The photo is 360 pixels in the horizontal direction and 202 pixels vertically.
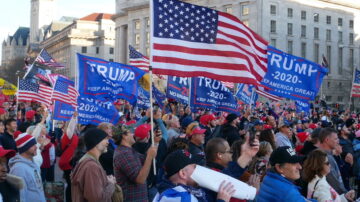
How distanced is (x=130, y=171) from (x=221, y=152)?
116 centimetres

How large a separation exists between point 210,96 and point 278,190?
882cm

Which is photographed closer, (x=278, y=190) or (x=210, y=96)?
(x=278, y=190)

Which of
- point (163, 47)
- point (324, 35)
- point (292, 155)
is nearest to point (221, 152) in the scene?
point (292, 155)

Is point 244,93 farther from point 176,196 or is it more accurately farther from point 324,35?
point 324,35

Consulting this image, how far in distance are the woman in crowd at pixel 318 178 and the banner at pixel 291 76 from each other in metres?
4.82

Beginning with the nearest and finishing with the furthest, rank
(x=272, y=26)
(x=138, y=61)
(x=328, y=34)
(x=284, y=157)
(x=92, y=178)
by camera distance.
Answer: (x=284, y=157), (x=92, y=178), (x=138, y=61), (x=272, y=26), (x=328, y=34)

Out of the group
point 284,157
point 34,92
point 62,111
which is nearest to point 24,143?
point 284,157

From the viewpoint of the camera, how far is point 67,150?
30.0 feet

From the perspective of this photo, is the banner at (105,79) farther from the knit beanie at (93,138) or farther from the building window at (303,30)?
the building window at (303,30)

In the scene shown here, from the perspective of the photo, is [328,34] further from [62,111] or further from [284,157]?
[284,157]

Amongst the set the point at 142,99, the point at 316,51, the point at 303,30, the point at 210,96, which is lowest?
the point at 142,99

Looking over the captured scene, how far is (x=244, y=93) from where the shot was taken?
16.9m

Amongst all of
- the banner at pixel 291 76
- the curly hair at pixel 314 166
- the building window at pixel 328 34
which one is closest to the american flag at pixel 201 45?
the banner at pixel 291 76

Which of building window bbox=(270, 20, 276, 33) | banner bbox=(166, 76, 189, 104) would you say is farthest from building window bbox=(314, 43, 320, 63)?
banner bbox=(166, 76, 189, 104)
